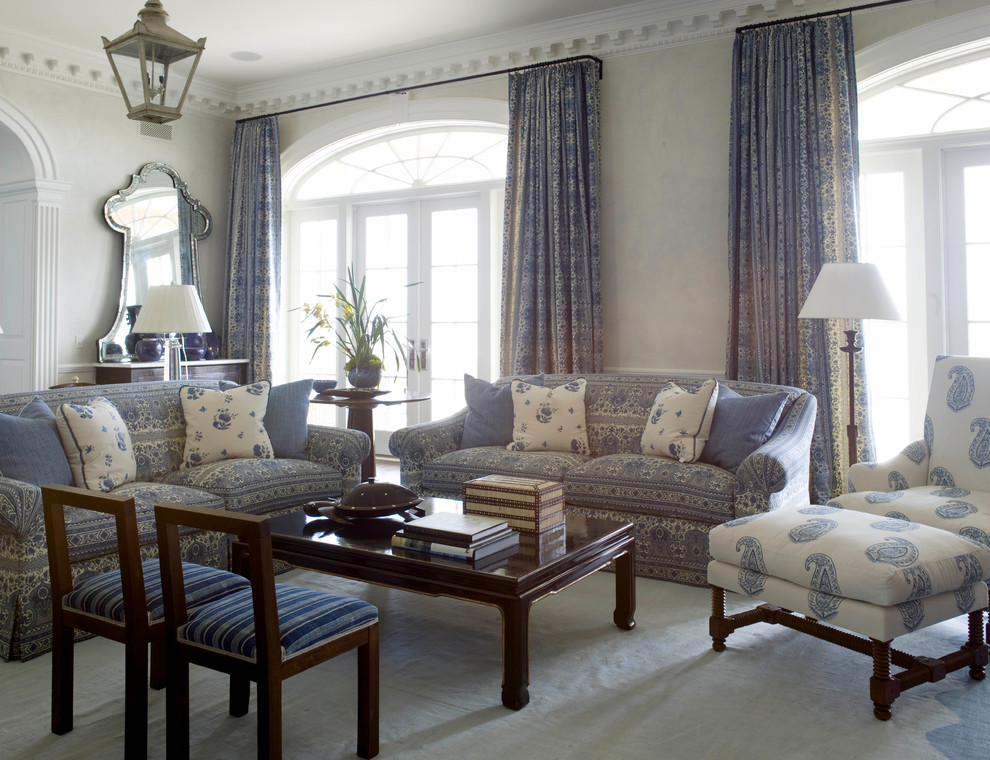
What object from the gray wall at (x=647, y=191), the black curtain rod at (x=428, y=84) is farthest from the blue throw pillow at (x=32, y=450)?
Answer: the black curtain rod at (x=428, y=84)

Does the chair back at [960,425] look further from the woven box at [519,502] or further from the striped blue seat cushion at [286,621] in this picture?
the striped blue seat cushion at [286,621]

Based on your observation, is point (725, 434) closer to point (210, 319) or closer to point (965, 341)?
point (965, 341)

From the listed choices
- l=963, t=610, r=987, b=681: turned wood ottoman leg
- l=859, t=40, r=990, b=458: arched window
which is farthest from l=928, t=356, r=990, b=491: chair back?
l=859, t=40, r=990, b=458: arched window

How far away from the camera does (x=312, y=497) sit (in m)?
3.93

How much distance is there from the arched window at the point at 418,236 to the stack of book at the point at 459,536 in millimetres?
3596

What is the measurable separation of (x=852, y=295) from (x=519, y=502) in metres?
2.02

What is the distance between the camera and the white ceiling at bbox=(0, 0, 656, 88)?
16.9 feet

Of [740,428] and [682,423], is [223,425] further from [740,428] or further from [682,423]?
[740,428]

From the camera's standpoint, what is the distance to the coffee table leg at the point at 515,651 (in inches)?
93.5

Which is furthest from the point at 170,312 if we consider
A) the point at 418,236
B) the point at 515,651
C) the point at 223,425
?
the point at 515,651

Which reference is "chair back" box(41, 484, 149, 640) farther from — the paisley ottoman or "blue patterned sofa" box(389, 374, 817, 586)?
"blue patterned sofa" box(389, 374, 817, 586)

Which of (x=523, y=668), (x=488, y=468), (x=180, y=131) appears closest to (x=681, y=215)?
(x=488, y=468)

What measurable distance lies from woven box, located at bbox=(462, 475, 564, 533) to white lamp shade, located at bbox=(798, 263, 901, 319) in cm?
175

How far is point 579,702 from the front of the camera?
2.44 m
